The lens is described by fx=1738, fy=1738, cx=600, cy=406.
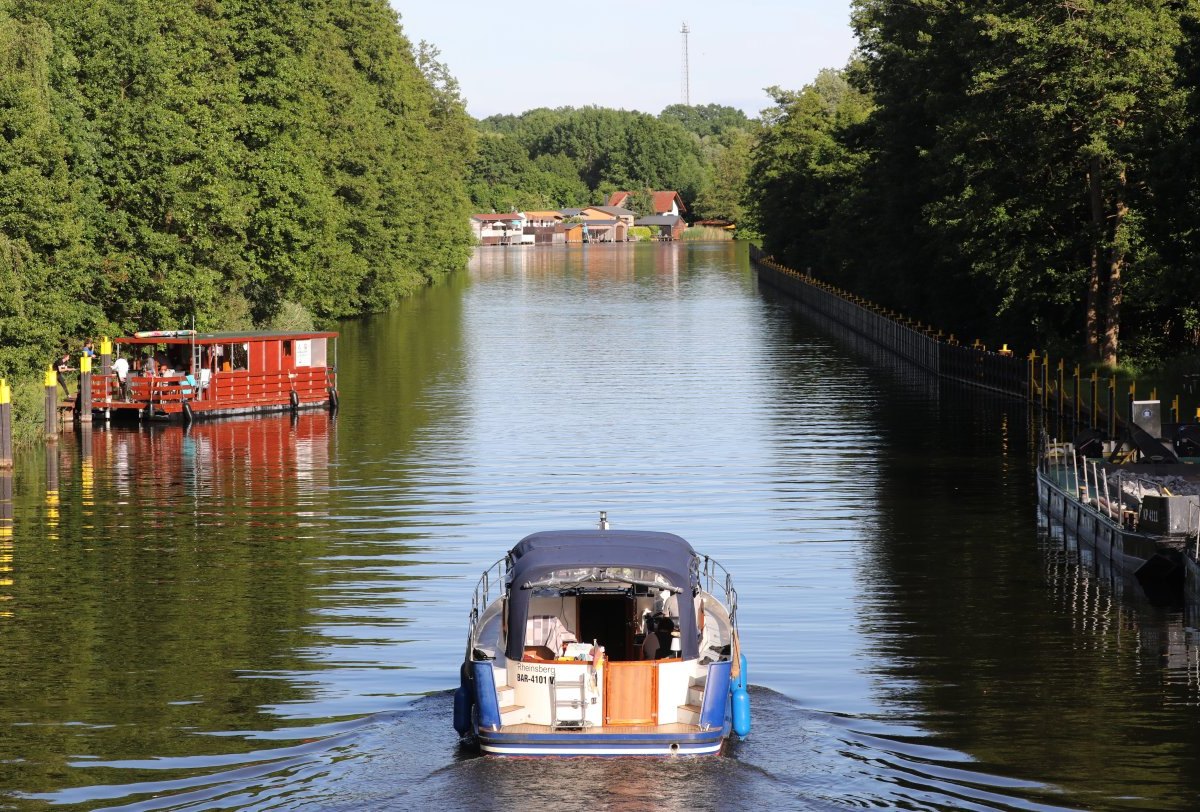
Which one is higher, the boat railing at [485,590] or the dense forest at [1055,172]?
the dense forest at [1055,172]

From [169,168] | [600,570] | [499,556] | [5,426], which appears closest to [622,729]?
[600,570]

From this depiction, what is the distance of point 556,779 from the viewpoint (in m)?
23.1

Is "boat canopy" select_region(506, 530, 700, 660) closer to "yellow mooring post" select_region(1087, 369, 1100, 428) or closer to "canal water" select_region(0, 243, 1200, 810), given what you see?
"canal water" select_region(0, 243, 1200, 810)

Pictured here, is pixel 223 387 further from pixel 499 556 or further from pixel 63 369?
pixel 499 556

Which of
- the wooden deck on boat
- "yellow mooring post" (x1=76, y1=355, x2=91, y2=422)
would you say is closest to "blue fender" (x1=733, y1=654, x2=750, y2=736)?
the wooden deck on boat

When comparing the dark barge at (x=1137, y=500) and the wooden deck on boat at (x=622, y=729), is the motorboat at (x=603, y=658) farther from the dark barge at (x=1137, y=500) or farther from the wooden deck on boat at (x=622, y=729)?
the dark barge at (x=1137, y=500)

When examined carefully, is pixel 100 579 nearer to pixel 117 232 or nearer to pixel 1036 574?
pixel 1036 574

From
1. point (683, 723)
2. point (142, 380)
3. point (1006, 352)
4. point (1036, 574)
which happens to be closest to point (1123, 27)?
point (1006, 352)

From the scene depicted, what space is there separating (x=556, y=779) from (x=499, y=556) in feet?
59.0

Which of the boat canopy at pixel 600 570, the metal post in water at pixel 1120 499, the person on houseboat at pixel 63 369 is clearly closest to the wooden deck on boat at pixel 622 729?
the boat canopy at pixel 600 570

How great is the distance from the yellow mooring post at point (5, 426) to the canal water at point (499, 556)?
4.88ft

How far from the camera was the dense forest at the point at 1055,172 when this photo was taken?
60.4 m

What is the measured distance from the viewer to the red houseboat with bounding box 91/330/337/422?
226ft

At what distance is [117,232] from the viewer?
2840 inches
